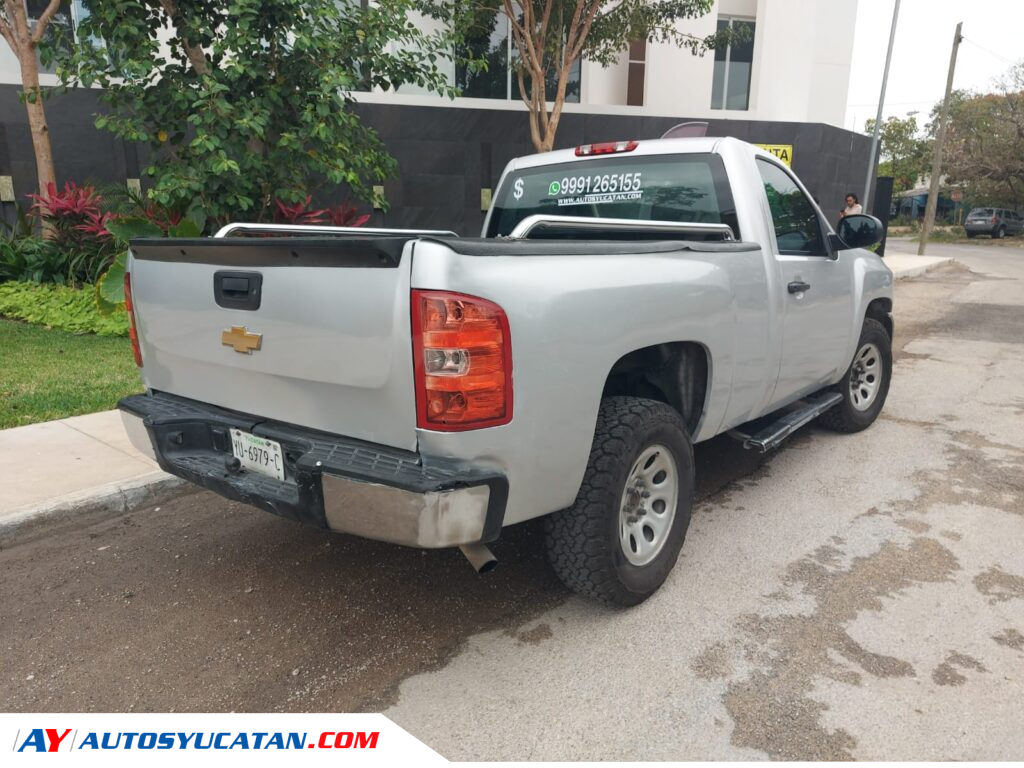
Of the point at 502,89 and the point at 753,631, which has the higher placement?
the point at 502,89

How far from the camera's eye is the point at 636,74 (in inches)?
701

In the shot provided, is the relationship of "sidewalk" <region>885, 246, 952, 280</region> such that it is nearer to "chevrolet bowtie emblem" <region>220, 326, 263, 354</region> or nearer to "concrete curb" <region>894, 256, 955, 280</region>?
"concrete curb" <region>894, 256, 955, 280</region>

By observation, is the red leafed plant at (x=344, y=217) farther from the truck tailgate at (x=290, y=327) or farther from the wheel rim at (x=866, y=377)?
the truck tailgate at (x=290, y=327)

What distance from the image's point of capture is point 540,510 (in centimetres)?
260

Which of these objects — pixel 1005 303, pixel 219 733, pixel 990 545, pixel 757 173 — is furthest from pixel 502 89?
pixel 219 733

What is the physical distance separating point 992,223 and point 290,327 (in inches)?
1778

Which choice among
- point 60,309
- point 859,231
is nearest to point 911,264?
point 859,231

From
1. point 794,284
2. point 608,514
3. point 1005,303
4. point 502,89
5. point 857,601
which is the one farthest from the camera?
point 502,89

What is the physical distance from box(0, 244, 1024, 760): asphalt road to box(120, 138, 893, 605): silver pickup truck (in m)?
0.38

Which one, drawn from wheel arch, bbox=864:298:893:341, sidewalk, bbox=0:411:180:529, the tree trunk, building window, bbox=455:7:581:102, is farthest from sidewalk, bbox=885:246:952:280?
sidewalk, bbox=0:411:180:529

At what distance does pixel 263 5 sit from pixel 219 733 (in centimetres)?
664

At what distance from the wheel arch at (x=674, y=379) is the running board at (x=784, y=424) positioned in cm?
60

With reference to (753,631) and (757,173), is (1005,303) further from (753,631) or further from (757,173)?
(753,631)

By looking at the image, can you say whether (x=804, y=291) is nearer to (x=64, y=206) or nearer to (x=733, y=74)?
(x=64, y=206)
